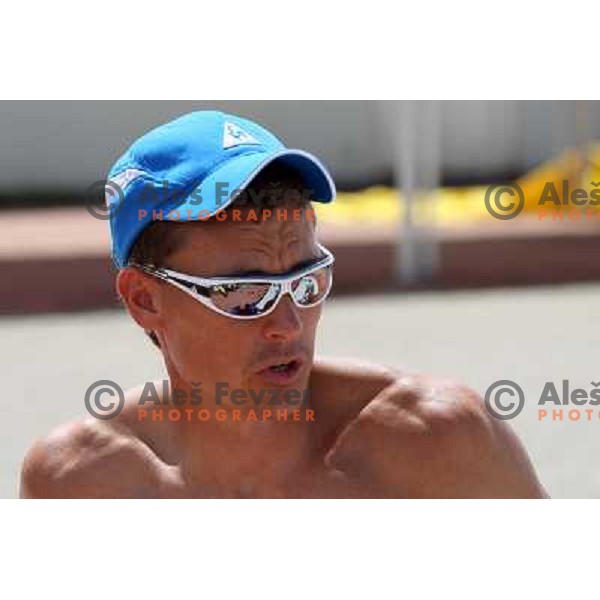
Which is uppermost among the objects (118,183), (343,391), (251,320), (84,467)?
(118,183)

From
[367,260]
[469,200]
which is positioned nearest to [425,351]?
[367,260]

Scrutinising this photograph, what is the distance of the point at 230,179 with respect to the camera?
229 cm

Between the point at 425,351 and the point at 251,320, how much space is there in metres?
6.32

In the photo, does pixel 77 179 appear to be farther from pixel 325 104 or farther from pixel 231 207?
pixel 231 207

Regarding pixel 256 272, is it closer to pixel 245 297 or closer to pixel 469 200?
pixel 245 297

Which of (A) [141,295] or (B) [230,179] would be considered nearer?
(B) [230,179]

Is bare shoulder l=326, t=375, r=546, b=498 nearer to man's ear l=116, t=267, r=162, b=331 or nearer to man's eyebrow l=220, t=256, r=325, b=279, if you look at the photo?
man's eyebrow l=220, t=256, r=325, b=279

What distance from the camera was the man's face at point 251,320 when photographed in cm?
234

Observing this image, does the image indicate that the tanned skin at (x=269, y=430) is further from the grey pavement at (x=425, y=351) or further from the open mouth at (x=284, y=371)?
the grey pavement at (x=425, y=351)

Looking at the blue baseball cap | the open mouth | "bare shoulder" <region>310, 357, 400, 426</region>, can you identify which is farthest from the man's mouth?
the blue baseball cap

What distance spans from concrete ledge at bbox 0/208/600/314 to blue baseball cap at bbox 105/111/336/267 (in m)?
8.77

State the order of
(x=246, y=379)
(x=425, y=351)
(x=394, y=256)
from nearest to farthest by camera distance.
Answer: (x=246, y=379)
(x=425, y=351)
(x=394, y=256)

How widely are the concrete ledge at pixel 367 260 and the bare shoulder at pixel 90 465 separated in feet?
28.1

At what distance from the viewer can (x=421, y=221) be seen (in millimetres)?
12555
